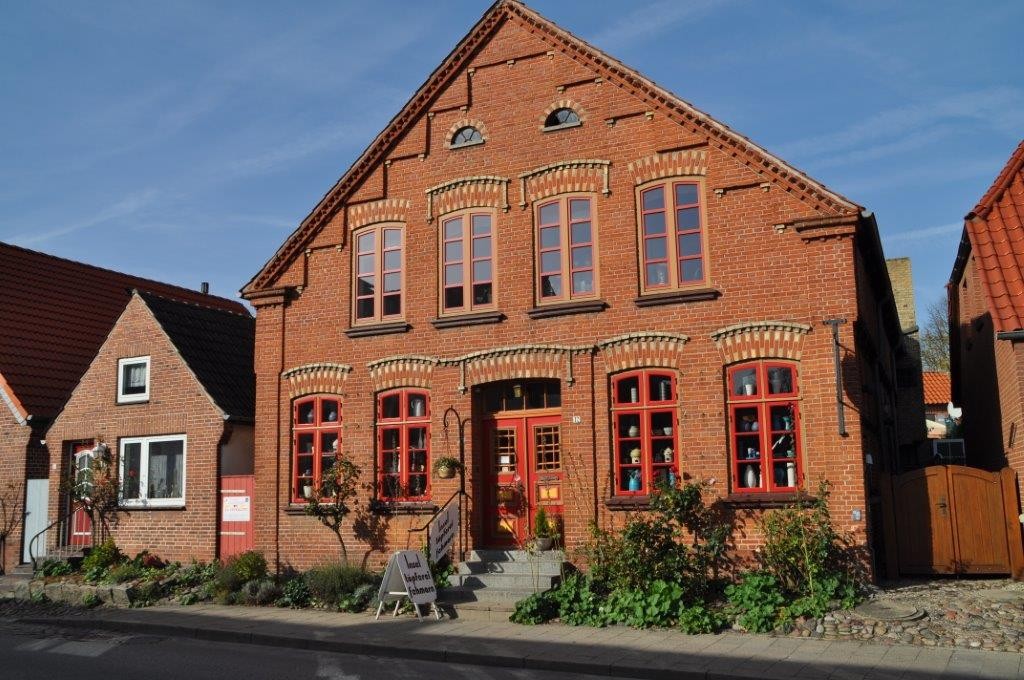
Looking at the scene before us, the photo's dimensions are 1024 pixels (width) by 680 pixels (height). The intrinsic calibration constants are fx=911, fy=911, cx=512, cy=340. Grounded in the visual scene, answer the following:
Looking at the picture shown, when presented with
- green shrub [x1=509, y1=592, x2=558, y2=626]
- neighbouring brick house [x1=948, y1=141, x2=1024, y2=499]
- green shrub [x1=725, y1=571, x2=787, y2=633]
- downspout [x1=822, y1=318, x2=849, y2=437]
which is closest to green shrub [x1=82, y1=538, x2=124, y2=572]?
green shrub [x1=509, y1=592, x2=558, y2=626]

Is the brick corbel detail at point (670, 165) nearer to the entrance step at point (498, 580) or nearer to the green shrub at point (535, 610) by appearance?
the entrance step at point (498, 580)

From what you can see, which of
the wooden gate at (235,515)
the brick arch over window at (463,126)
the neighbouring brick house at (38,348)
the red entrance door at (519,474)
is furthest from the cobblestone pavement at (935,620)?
the neighbouring brick house at (38,348)

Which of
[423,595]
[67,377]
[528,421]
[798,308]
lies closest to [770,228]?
[798,308]

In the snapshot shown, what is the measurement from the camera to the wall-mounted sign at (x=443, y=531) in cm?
1538

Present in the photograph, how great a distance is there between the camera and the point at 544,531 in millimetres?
15414

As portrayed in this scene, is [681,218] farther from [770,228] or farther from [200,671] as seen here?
[200,671]

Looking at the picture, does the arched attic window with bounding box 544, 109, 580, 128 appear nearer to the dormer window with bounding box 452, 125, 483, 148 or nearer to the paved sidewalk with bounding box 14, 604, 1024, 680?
the dormer window with bounding box 452, 125, 483, 148

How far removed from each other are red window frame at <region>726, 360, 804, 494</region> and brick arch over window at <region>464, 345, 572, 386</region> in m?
2.90

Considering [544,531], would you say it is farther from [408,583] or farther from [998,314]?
[998,314]

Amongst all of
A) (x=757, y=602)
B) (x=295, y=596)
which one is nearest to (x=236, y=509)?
(x=295, y=596)

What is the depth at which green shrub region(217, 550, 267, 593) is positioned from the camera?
16.1 meters

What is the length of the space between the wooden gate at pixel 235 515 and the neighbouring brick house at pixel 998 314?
1370cm

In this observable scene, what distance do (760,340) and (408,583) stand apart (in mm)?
6564

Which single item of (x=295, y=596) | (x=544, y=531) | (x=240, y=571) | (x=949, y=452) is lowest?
(x=295, y=596)
